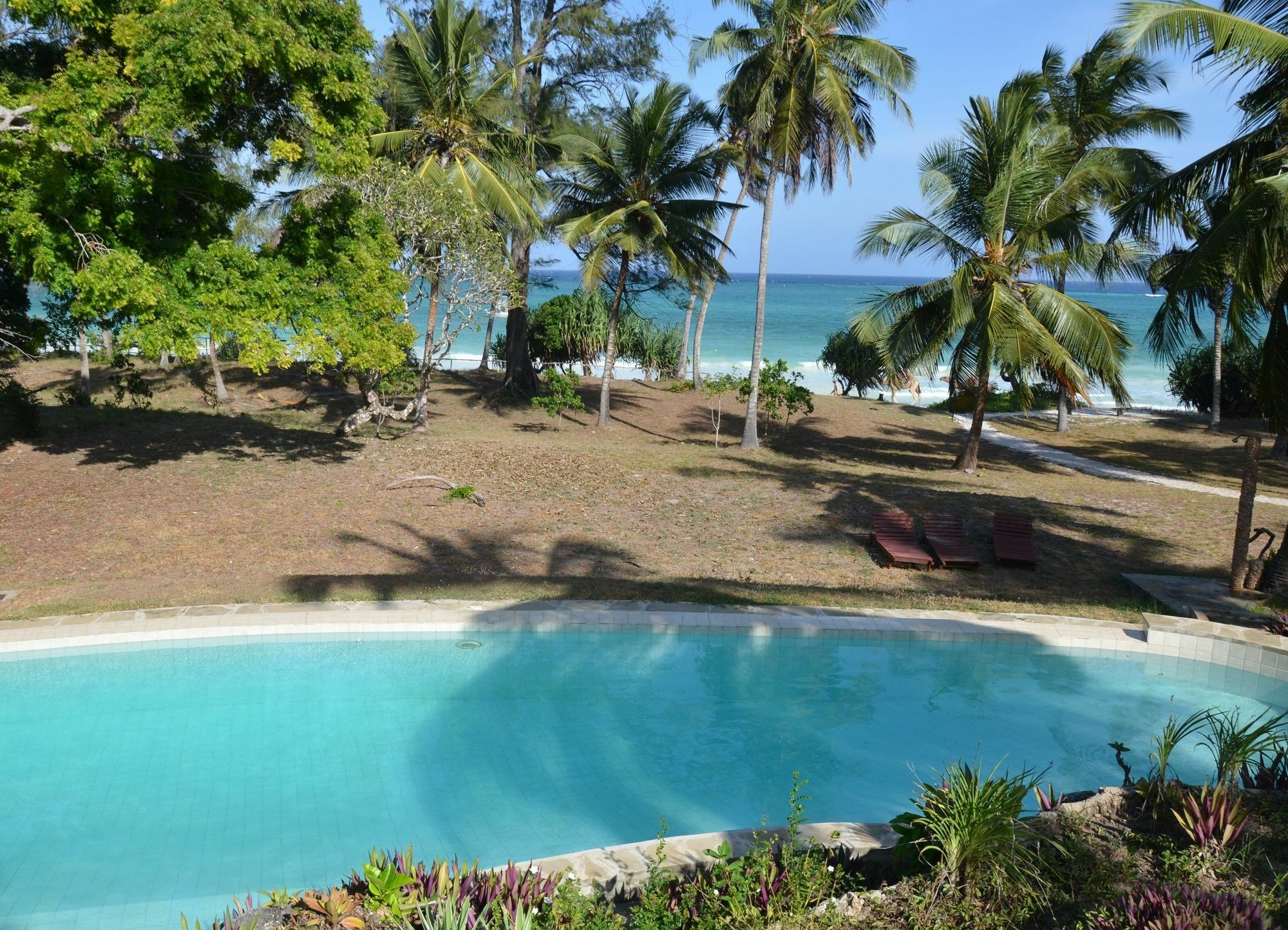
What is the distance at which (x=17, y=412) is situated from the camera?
15664 mm

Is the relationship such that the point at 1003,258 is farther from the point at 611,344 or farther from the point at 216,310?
the point at 216,310

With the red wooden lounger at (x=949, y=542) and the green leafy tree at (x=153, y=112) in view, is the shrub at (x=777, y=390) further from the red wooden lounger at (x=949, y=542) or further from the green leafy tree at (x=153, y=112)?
the green leafy tree at (x=153, y=112)

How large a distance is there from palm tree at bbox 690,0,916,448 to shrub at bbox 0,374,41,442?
13.3 meters

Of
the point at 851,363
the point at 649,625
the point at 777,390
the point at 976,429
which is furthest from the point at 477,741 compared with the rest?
the point at 851,363

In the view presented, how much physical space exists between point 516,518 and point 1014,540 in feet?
23.1

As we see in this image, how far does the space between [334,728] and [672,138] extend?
52.0 ft

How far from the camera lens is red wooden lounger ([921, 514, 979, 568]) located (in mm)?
12055

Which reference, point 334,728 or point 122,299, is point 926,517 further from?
point 122,299

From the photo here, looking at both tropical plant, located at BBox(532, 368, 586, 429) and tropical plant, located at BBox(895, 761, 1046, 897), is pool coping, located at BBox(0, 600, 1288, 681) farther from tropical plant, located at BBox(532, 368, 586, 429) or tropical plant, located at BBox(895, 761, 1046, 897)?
tropical plant, located at BBox(532, 368, 586, 429)

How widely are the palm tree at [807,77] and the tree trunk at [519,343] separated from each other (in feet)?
23.2

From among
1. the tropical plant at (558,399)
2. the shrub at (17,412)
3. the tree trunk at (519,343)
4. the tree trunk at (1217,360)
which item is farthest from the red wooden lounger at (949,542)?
the shrub at (17,412)

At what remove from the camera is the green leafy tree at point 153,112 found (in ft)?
35.7

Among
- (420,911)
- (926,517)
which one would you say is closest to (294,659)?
(420,911)

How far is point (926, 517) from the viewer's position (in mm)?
13258
